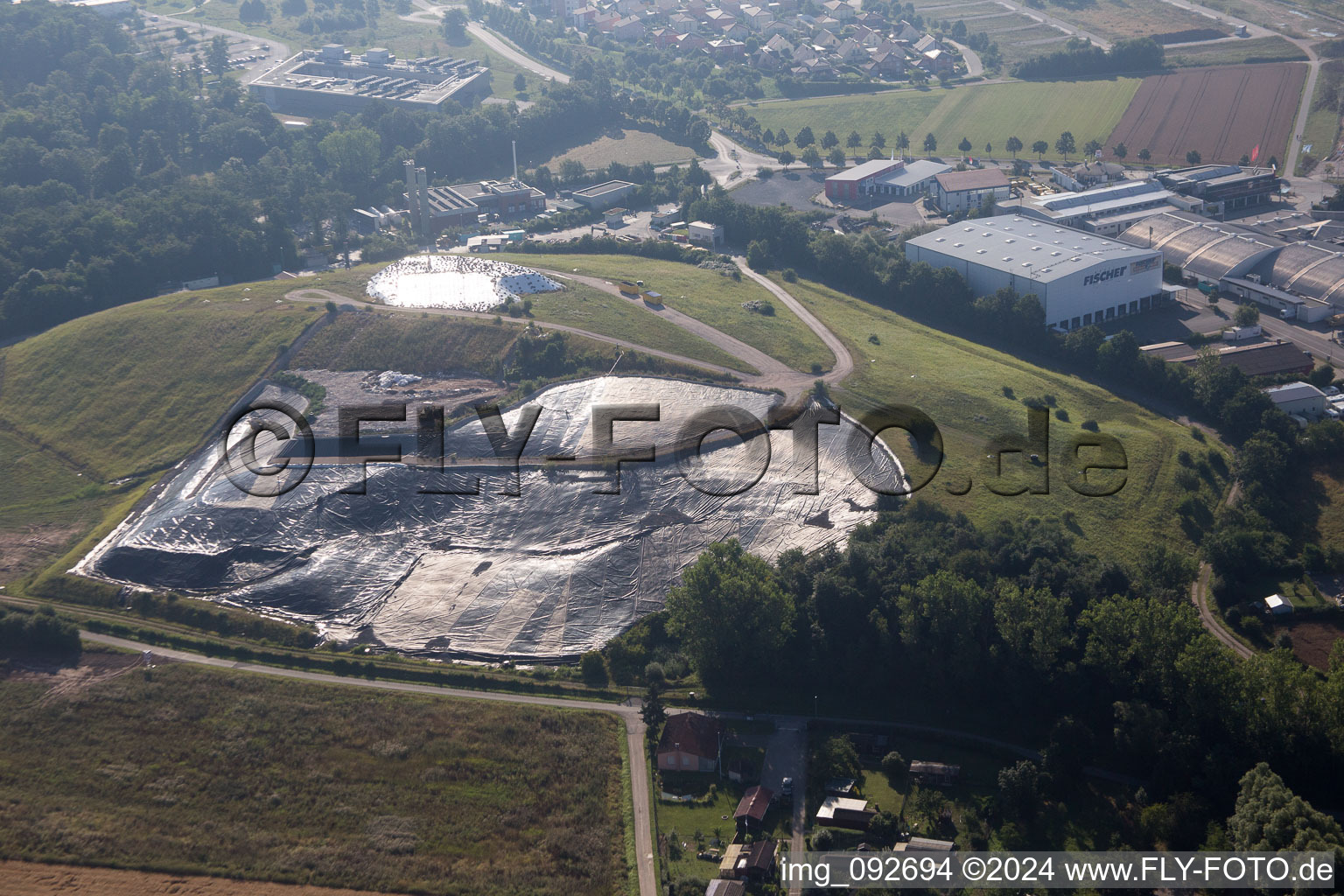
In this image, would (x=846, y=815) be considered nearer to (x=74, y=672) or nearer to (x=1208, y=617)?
(x=1208, y=617)

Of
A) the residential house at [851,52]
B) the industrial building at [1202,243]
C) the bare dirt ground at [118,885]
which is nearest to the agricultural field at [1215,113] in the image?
the industrial building at [1202,243]

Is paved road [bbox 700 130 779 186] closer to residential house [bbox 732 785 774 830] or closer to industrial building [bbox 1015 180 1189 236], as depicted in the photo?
industrial building [bbox 1015 180 1189 236]

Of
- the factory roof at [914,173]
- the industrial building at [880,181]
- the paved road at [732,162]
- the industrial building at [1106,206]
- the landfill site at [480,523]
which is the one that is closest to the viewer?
the landfill site at [480,523]

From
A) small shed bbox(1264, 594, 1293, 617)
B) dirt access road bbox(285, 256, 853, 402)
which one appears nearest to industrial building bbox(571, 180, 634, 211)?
dirt access road bbox(285, 256, 853, 402)

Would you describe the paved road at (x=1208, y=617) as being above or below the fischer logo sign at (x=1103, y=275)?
below

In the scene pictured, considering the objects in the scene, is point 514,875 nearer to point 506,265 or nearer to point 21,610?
point 21,610

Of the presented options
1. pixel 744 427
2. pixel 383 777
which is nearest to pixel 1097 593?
pixel 744 427

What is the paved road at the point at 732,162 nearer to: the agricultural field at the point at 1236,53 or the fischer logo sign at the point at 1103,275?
the fischer logo sign at the point at 1103,275
